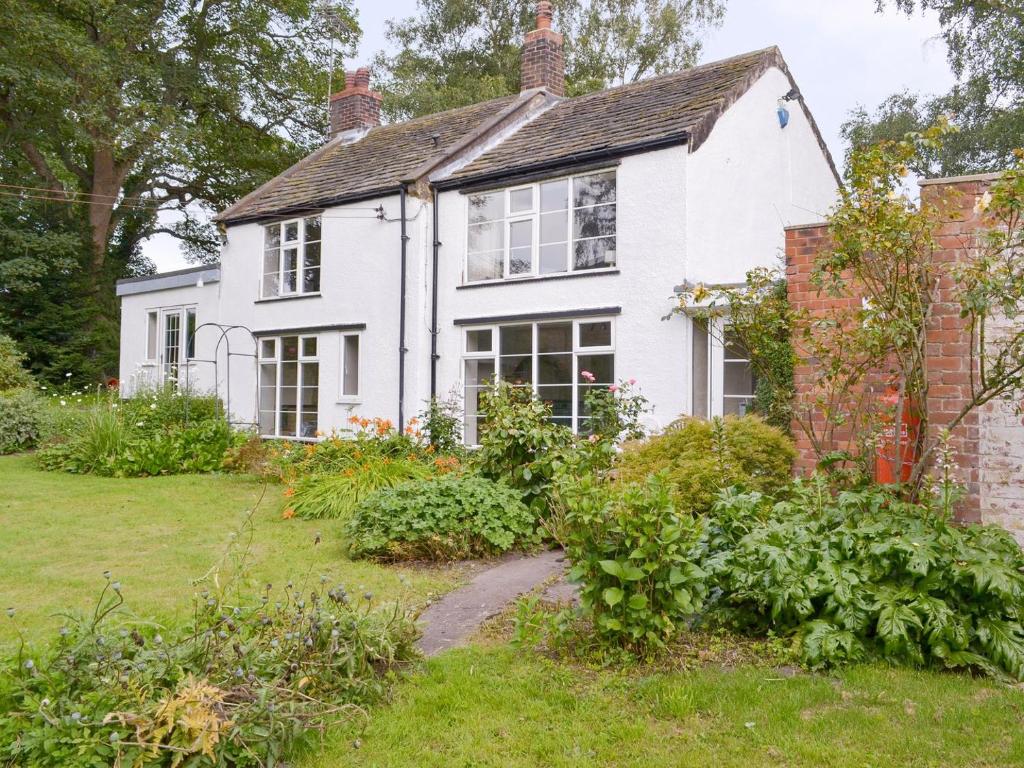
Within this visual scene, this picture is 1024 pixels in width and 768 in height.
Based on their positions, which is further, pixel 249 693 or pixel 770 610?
pixel 770 610

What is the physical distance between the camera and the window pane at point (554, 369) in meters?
13.1

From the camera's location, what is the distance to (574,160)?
13023 millimetres

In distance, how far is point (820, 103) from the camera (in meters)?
17.0

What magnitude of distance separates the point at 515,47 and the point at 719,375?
22.9 m

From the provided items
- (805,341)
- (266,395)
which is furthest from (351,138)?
(805,341)

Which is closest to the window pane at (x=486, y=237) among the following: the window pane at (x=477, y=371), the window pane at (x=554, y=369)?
the window pane at (x=477, y=371)

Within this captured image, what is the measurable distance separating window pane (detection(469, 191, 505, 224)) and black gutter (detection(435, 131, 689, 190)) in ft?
1.02

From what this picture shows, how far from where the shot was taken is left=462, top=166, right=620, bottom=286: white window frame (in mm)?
12984

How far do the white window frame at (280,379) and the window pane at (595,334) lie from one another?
6.29 m

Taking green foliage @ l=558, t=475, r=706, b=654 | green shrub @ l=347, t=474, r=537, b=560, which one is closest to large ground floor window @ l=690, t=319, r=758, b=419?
green shrub @ l=347, t=474, r=537, b=560

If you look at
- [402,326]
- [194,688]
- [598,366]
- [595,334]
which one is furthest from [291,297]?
[194,688]

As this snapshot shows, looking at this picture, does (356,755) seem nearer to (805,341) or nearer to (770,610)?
(770,610)

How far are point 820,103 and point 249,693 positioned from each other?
1734cm

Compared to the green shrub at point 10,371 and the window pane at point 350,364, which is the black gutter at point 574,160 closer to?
the window pane at point 350,364
